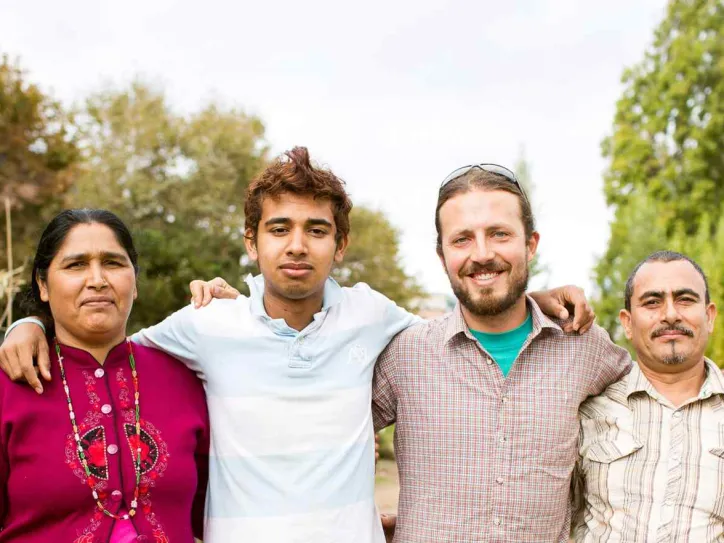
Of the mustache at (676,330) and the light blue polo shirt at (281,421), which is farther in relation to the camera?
the mustache at (676,330)

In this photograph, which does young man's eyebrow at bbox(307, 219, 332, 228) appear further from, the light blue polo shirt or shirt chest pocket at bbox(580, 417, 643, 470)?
shirt chest pocket at bbox(580, 417, 643, 470)

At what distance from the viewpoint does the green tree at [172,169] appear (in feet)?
65.3

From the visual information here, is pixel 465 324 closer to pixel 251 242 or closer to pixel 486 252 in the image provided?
pixel 486 252

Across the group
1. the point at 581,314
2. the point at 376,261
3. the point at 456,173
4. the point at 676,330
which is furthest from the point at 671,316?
the point at 376,261

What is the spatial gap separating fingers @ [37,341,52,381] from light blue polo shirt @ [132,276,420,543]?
0.44 metres

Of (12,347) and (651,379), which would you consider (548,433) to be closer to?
(651,379)

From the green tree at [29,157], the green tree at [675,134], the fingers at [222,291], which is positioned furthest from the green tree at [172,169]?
the fingers at [222,291]

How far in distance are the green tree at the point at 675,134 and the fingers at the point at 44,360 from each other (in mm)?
20535

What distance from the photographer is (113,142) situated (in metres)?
21.6

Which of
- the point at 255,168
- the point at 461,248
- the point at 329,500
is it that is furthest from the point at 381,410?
the point at 255,168

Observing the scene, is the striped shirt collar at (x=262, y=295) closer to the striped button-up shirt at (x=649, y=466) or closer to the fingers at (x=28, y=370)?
the fingers at (x=28, y=370)

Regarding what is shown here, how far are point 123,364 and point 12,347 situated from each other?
0.39m

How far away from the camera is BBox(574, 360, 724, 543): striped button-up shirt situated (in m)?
2.90

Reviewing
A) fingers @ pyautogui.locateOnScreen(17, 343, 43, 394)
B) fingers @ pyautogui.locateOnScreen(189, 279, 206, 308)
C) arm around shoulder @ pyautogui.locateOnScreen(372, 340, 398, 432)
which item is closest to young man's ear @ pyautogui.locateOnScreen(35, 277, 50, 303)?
fingers @ pyautogui.locateOnScreen(17, 343, 43, 394)
